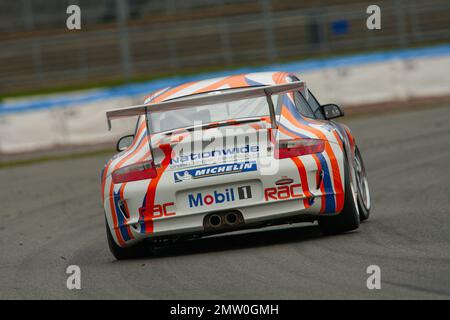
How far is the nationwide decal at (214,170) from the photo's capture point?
23.7 ft

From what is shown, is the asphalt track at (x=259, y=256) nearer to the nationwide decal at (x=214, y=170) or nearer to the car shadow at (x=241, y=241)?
the car shadow at (x=241, y=241)

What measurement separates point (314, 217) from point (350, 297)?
2169 millimetres

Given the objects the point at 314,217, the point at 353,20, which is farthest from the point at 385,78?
the point at 314,217

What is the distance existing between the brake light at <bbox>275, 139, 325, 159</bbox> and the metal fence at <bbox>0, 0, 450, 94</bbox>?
63.0 feet

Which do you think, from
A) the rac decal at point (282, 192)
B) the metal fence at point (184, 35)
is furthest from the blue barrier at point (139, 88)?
the rac decal at point (282, 192)

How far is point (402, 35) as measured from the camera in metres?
26.3

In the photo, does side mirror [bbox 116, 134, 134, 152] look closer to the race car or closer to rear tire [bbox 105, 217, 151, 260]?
the race car

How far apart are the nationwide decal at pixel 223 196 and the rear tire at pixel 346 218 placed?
0.69 meters

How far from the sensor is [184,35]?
98.5 ft

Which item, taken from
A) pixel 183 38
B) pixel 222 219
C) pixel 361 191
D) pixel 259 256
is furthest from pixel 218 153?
pixel 183 38

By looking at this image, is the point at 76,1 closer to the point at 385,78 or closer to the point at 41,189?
the point at 385,78

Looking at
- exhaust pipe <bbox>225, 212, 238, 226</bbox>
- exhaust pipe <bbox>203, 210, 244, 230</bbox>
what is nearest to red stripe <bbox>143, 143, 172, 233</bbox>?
exhaust pipe <bbox>203, 210, 244, 230</bbox>

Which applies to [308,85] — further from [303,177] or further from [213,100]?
[303,177]

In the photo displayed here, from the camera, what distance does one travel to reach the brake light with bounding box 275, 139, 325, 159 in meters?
7.28
